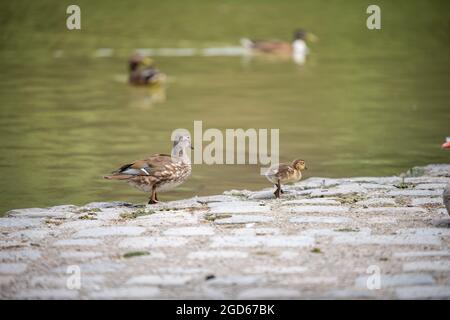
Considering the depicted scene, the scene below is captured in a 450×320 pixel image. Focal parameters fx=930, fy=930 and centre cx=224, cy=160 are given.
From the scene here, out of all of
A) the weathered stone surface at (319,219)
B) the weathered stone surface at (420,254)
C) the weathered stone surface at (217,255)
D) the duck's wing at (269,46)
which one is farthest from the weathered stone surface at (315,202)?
the duck's wing at (269,46)

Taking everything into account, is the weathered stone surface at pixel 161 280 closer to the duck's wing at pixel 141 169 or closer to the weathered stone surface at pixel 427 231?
the weathered stone surface at pixel 427 231

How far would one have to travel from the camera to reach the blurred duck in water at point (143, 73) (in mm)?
19828

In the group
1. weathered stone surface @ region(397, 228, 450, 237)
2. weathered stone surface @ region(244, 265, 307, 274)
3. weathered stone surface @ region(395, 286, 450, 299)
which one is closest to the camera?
weathered stone surface @ region(395, 286, 450, 299)

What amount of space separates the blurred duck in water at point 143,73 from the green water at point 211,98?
24 cm

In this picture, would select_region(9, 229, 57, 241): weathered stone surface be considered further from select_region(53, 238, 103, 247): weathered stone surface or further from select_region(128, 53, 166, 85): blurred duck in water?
select_region(128, 53, 166, 85): blurred duck in water

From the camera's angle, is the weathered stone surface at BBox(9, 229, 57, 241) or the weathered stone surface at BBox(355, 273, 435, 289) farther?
the weathered stone surface at BBox(9, 229, 57, 241)

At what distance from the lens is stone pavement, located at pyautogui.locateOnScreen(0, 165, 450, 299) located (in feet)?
19.5

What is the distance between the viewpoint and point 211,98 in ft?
59.2

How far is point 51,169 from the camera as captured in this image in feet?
39.6

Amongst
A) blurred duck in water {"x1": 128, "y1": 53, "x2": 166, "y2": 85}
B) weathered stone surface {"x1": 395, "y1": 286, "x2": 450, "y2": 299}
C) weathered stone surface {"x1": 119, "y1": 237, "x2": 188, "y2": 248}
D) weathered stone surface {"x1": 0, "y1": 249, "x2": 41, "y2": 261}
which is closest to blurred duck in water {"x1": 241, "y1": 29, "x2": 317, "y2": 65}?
blurred duck in water {"x1": 128, "y1": 53, "x2": 166, "y2": 85}

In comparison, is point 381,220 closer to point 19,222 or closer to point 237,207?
point 237,207

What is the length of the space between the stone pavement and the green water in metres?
2.35
